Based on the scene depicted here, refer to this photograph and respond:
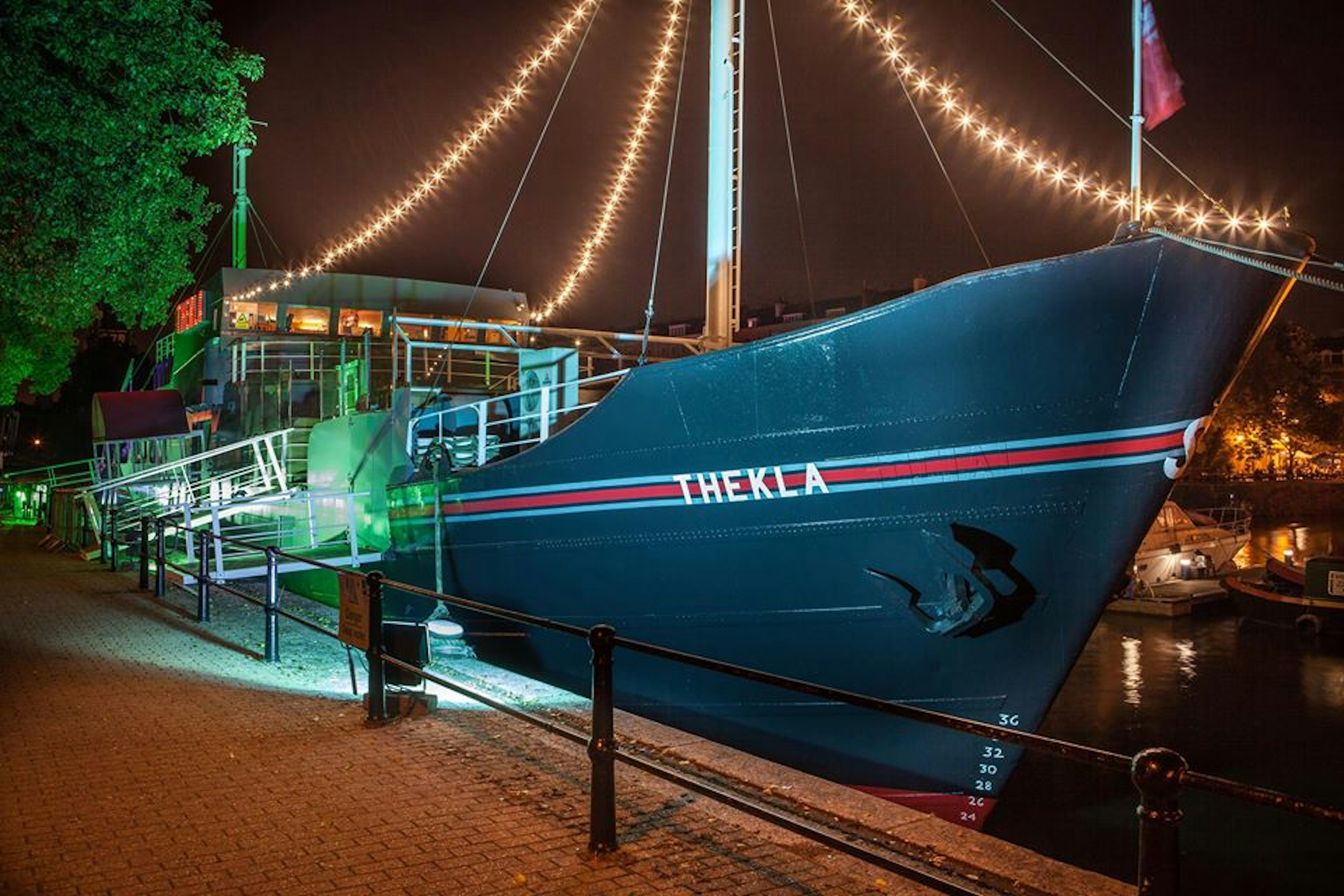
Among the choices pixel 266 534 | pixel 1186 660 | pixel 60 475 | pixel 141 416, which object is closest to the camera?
pixel 266 534

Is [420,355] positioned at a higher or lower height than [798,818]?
higher

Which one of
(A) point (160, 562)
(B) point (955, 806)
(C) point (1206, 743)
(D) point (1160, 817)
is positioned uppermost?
(D) point (1160, 817)

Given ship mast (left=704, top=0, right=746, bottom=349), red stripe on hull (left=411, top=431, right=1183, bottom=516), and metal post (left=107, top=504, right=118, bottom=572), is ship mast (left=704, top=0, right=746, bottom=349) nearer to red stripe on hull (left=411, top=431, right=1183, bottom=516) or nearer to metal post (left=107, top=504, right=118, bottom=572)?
red stripe on hull (left=411, top=431, right=1183, bottom=516)

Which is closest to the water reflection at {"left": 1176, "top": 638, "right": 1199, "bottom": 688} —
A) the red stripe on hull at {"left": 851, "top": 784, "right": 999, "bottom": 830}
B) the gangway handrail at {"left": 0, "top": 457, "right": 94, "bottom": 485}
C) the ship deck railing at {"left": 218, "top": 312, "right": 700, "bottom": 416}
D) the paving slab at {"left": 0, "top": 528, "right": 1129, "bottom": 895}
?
the ship deck railing at {"left": 218, "top": 312, "right": 700, "bottom": 416}

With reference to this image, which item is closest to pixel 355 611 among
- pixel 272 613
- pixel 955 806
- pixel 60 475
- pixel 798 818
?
pixel 272 613

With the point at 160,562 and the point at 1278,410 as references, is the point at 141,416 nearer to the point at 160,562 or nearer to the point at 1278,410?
the point at 160,562

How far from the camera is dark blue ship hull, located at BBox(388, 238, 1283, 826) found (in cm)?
610

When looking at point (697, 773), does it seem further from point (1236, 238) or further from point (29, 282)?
point (29, 282)

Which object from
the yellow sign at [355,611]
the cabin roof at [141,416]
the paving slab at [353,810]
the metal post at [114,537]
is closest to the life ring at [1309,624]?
the paving slab at [353,810]

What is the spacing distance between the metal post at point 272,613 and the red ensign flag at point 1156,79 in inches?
289

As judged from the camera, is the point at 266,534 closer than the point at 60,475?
Yes

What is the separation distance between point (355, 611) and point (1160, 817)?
5.36 meters

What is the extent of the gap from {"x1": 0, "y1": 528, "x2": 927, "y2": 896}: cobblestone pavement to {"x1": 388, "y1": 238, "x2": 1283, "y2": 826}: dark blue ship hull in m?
1.94

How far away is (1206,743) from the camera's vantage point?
12.1 m
